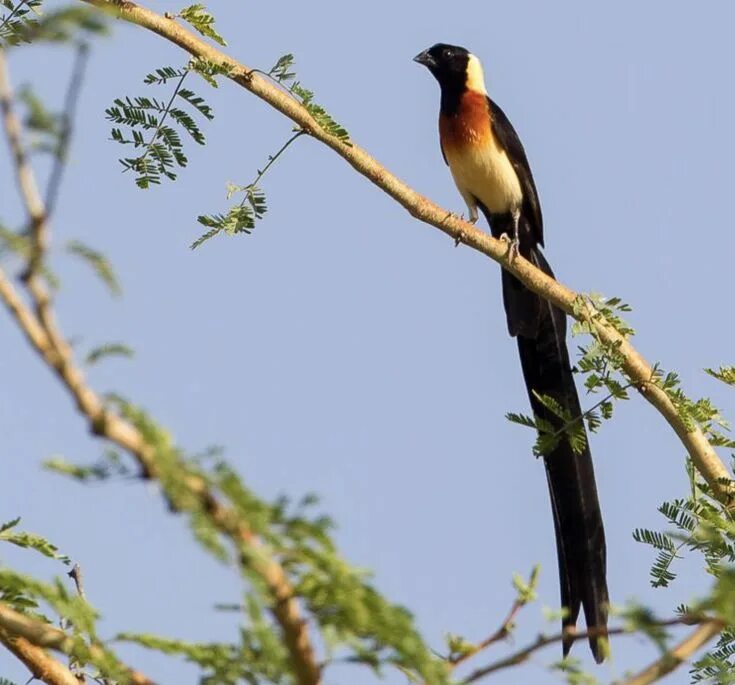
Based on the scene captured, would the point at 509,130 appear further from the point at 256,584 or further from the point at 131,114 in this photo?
the point at 256,584

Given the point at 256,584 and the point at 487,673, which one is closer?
the point at 256,584

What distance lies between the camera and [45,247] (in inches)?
40.9

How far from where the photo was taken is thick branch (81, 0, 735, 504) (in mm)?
3098

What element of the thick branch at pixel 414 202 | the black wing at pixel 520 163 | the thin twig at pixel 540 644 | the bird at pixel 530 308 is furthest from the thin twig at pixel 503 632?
the black wing at pixel 520 163

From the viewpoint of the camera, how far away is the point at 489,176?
475 cm

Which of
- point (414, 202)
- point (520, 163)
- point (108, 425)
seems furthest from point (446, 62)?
point (108, 425)

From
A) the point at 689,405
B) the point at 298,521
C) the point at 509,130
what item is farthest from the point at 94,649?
the point at 509,130

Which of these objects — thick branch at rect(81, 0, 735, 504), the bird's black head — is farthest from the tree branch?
the bird's black head

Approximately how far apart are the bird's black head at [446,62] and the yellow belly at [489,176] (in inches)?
18.6

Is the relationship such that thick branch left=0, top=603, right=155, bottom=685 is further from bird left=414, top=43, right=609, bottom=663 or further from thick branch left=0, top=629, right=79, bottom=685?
bird left=414, top=43, right=609, bottom=663

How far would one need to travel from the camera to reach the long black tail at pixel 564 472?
11.0 ft

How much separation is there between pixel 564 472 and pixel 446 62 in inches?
90.5

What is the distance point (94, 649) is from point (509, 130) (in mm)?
3662

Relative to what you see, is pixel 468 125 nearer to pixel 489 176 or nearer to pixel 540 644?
pixel 489 176
